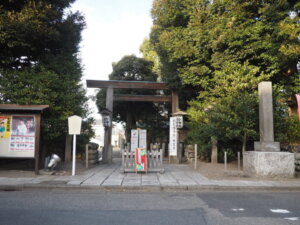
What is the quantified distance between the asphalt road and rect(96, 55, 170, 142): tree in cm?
1661

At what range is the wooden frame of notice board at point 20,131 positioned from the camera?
9844 millimetres

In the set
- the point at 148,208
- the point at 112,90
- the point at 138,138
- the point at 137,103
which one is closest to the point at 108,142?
the point at 138,138

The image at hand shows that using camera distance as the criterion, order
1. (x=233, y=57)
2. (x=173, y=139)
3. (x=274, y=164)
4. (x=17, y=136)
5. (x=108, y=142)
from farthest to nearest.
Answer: (x=108, y=142), (x=173, y=139), (x=233, y=57), (x=17, y=136), (x=274, y=164)

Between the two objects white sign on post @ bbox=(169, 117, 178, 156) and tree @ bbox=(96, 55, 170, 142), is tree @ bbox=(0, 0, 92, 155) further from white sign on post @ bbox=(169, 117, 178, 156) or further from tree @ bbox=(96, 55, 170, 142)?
tree @ bbox=(96, 55, 170, 142)

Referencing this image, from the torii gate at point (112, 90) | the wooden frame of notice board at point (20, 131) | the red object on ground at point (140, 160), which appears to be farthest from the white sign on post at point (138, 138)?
the wooden frame of notice board at point (20, 131)

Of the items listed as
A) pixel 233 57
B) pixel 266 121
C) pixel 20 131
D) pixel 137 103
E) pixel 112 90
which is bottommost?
pixel 20 131

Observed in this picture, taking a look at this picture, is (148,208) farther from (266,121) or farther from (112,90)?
(112,90)

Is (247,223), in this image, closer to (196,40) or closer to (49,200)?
(49,200)

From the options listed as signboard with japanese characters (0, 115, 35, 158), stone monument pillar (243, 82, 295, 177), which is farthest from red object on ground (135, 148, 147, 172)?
signboard with japanese characters (0, 115, 35, 158)

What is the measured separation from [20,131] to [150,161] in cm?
591

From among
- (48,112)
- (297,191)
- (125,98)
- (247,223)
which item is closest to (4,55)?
(48,112)

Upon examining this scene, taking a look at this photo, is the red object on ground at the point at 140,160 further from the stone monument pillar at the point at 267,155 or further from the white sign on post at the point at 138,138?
the white sign on post at the point at 138,138

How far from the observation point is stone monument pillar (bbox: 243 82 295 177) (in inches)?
358

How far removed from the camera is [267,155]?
9125mm
